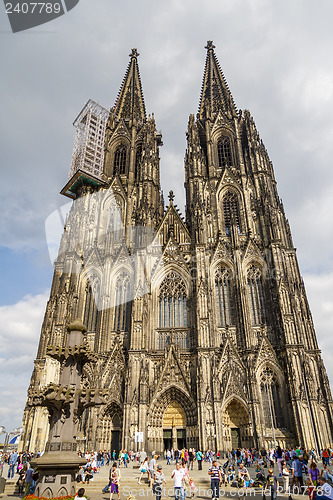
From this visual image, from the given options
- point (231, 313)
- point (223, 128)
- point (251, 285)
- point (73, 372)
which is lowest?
point (73, 372)

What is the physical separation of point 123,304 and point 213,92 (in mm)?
29526

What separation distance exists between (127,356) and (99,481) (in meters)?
12.1

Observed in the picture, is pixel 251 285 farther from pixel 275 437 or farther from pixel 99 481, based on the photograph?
pixel 99 481

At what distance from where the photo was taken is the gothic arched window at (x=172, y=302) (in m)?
29.2

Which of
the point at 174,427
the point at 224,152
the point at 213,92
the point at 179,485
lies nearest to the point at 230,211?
the point at 224,152

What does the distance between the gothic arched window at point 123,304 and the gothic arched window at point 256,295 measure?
978 centimetres

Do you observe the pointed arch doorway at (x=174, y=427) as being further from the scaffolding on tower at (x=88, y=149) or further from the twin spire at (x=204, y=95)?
the twin spire at (x=204, y=95)

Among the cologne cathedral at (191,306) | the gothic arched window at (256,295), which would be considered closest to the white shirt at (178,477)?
the cologne cathedral at (191,306)

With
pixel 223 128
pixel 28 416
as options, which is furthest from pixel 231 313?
pixel 223 128

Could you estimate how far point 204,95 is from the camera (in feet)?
149

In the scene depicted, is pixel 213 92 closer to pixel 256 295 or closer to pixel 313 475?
pixel 256 295

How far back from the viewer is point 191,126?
39875 mm

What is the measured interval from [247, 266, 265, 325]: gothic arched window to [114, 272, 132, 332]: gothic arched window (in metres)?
9.78

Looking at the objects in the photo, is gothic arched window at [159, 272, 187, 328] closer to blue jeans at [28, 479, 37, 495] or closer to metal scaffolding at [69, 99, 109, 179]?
metal scaffolding at [69, 99, 109, 179]
